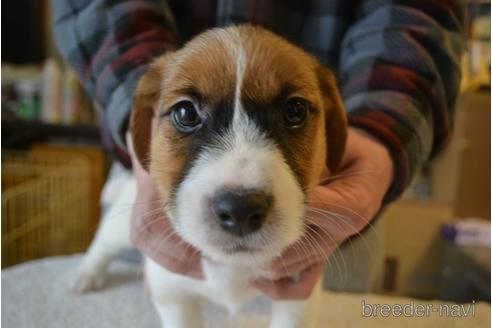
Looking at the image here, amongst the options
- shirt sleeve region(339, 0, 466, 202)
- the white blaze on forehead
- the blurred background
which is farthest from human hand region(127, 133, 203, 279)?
the blurred background

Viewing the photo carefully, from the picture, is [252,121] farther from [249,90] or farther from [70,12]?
[70,12]

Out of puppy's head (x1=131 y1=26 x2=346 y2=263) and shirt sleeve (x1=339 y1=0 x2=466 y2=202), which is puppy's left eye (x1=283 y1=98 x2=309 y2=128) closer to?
puppy's head (x1=131 y1=26 x2=346 y2=263)

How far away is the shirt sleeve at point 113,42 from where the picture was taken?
44.8 inches

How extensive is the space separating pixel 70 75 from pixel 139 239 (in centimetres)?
243

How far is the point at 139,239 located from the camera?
925mm

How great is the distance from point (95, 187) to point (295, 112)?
7.39ft

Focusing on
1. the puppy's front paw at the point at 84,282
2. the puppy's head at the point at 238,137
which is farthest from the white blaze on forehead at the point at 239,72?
the puppy's front paw at the point at 84,282

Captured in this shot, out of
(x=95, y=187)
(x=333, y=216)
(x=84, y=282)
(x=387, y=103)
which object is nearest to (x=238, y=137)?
(x=333, y=216)

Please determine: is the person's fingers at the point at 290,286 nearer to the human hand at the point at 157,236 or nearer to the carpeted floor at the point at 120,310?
the human hand at the point at 157,236

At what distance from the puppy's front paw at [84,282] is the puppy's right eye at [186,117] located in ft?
2.21

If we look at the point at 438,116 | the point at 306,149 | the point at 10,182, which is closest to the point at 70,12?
the point at 306,149

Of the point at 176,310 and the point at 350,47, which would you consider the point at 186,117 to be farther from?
the point at 350,47

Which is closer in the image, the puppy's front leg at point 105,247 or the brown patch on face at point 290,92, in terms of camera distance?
Answer: the brown patch on face at point 290,92

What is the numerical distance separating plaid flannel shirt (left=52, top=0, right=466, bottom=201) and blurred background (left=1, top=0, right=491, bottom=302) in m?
1.05
